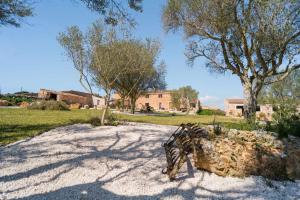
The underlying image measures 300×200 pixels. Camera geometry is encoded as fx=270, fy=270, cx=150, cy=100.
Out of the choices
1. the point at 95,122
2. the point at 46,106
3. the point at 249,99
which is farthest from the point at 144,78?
the point at 95,122

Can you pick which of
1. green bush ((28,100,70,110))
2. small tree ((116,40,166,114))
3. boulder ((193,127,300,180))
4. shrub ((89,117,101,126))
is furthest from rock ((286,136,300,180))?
green bush ((28,100,70,110))

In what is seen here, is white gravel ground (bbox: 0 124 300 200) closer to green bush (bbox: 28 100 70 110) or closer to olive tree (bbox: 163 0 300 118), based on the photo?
olive tree (bbox: 163 0 300 118)

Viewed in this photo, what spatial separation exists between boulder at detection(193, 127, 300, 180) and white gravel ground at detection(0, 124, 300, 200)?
226mm

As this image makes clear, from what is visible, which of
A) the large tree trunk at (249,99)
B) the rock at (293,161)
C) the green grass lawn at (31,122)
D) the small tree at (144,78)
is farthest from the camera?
the small tree at (144,78)

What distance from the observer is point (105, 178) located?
207 inches

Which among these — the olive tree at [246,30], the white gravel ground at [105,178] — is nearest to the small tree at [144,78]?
the olive tree at [246,30]

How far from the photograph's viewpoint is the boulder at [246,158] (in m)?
5.86

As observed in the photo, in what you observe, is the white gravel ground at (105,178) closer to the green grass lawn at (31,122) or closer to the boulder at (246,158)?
the boulder at (246,158)

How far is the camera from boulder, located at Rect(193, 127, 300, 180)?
586 centimetres

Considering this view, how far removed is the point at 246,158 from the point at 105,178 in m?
3.08

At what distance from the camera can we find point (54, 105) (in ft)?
89.0

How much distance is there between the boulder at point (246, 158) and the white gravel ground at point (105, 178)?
226 millimetres

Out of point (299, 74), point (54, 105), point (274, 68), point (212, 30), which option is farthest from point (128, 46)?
point (299, 74)

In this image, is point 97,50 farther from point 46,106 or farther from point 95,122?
point 46,106
